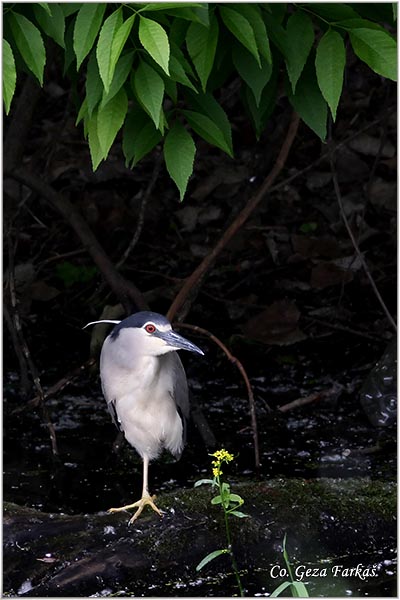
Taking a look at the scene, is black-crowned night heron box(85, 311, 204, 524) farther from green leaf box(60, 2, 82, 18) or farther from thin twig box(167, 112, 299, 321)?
green leaf box(60, 2, 82, 18)

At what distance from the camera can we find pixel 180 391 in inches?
156

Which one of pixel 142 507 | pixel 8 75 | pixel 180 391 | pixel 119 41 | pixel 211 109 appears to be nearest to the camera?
pixel 119 41

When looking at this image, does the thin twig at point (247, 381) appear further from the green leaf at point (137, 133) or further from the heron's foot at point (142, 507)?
the green leaf at point (137, 133)

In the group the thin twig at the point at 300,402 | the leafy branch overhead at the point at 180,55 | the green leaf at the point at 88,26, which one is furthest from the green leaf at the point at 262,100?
the thin twig at the point at 300,402

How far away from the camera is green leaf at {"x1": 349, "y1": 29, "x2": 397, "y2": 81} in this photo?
279 centimetres

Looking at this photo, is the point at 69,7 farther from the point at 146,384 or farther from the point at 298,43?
the point at 146,384

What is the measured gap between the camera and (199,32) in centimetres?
285

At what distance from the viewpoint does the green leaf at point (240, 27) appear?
2.75 meters

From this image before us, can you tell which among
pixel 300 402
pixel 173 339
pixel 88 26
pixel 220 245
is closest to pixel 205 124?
pixel 88 26

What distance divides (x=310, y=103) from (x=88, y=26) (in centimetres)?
76

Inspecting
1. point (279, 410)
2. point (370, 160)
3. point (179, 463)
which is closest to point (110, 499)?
point (179, 463)

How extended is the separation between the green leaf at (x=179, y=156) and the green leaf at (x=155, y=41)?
1.49 ft

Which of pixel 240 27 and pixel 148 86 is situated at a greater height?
pixel 240 27

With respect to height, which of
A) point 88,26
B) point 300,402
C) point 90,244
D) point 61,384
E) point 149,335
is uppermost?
point 88,26
